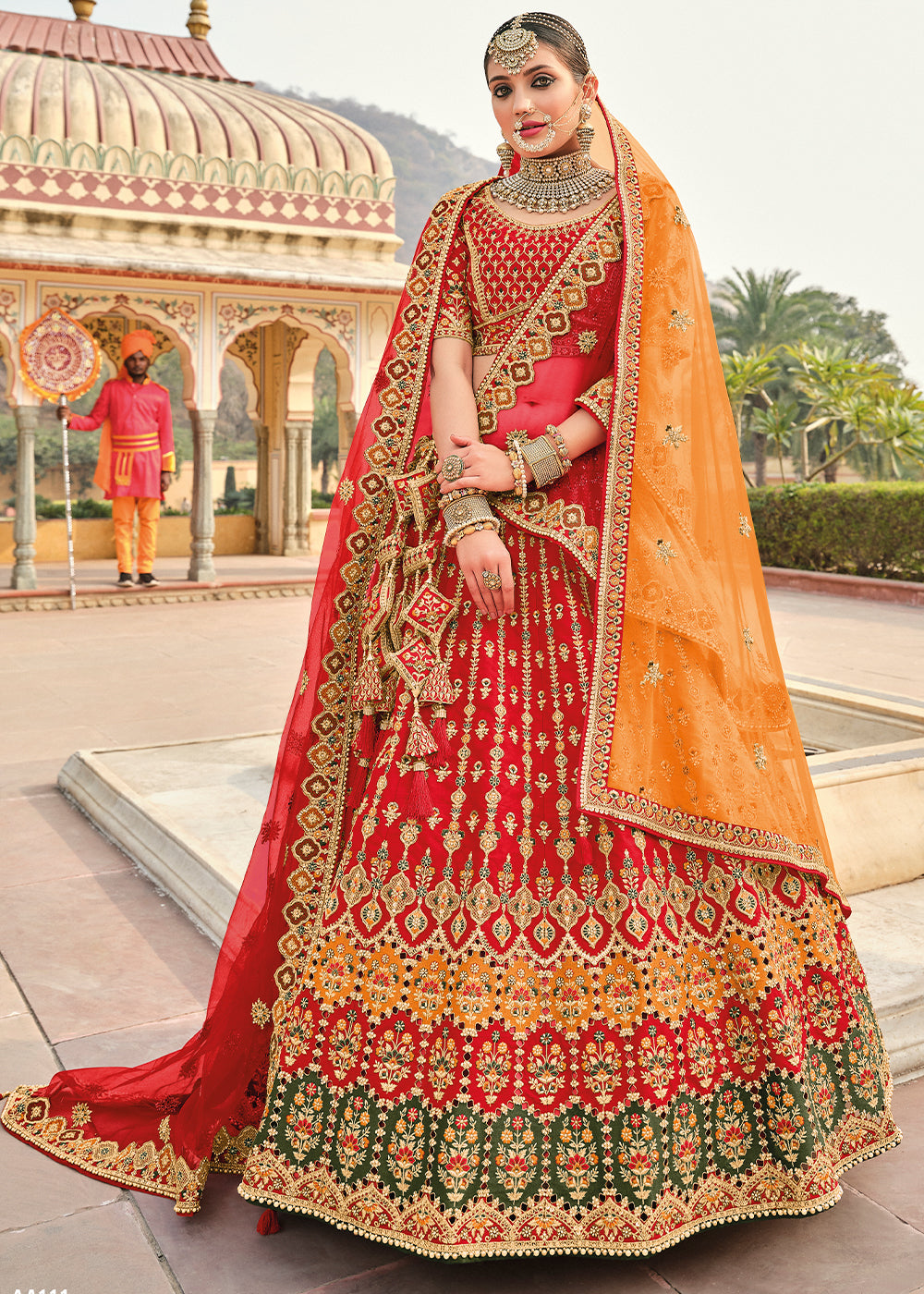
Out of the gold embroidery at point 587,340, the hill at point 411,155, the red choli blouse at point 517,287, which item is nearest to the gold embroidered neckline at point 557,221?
the red choli blouse at point 517,287

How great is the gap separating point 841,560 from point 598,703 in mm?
11318

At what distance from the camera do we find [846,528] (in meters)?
12.2

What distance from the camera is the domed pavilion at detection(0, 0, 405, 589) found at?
9734 mm

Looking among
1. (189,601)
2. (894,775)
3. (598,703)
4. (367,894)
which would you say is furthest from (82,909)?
(189,601)

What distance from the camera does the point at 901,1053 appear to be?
2.27 meters

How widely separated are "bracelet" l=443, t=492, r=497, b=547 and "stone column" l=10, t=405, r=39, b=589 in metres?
8.57

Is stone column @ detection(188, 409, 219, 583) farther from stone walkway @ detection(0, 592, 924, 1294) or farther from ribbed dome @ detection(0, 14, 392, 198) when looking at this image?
stone walkway @ detection(0, 592, 924, 1294)

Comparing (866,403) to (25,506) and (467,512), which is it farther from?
(467,512)

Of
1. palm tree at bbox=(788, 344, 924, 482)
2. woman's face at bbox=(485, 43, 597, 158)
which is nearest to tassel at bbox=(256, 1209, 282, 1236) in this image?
woman's face at bbox=(485, 43, 597, 158)

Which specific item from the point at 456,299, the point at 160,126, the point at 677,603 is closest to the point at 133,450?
the point at 160,126

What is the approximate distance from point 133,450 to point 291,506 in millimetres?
3069

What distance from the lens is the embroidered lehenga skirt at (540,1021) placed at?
1.57 meters

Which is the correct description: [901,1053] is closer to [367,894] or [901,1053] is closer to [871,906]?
[871,906]

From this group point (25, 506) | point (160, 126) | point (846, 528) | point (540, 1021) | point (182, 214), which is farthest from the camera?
point (846, 528)
